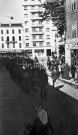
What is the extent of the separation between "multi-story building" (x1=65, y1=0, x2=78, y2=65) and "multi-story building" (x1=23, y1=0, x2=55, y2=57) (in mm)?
58527

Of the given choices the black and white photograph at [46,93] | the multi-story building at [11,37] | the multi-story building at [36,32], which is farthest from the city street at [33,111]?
the multi-story building at [11,37]

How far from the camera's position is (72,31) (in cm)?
4197

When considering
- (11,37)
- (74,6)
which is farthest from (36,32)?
(74,6)

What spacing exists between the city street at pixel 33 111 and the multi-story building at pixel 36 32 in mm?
78180

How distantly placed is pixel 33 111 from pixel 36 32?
86870mm

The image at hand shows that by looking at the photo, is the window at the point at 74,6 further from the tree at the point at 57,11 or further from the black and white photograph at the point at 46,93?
the tree at the point at 57,11

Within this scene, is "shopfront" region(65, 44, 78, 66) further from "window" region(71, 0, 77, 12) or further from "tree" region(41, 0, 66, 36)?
"tree" region(41, 0, 66, 36)

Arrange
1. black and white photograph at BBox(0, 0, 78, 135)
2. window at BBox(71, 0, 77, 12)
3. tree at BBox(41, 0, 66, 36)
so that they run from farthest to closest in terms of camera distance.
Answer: tree at BBox(41, 0, 66, 36), window at BBox(71, 0, 77, 12), black and white photograph at BBox(0, 0, 78, 135)

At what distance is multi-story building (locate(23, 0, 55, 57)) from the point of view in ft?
338

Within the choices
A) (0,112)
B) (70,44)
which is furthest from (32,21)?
(0,112)

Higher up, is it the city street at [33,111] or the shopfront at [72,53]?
the shopfront at [72,53]

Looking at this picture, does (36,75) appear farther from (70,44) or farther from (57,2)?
(57,2)

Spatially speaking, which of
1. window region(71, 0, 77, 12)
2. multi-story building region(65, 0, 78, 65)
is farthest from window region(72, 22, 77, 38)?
window region(71, 0, 77, 12)

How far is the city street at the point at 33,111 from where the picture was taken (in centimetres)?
1374
